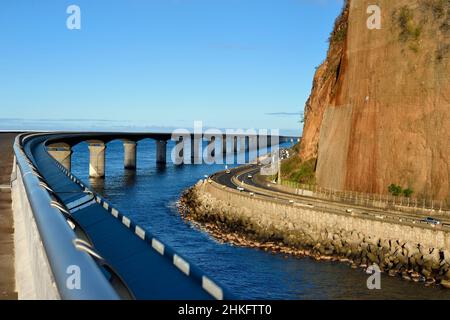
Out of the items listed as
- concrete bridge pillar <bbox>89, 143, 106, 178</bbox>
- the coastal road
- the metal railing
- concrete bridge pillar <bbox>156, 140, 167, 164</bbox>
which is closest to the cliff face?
the metal railing

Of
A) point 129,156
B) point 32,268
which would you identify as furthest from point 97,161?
point 32,268

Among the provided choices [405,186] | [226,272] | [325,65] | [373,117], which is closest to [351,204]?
[405,186]

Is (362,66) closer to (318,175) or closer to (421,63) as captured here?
(421,63)

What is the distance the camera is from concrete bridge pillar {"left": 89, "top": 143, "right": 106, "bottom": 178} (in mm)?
125125

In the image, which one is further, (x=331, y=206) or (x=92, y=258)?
(x=331, y=206)

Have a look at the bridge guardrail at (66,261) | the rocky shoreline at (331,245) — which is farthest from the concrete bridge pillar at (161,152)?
the bridge guardrail at (66,261)

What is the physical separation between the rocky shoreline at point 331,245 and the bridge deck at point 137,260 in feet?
102

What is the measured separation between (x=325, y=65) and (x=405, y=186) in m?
37.3

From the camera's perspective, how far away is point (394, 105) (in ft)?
190

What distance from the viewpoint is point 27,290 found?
8.17 m

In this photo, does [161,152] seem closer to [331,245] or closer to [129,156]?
[129,156]

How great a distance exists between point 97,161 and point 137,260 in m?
122

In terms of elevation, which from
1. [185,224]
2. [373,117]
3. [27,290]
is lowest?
[185,224]

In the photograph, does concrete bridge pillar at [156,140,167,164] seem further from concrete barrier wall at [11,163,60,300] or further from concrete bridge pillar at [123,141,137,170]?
concrete barrier wall at [11,163,60,300]
